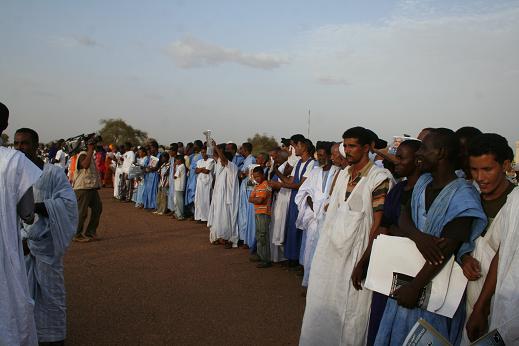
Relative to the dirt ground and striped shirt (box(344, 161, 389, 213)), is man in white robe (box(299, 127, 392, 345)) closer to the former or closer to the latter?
striped shirt (box(344, 161, 389, 213))

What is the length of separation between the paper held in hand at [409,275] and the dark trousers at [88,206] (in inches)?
301

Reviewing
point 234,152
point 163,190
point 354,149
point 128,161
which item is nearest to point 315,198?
point 354,149

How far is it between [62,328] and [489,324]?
354cm

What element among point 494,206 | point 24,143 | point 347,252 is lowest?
point 347,252

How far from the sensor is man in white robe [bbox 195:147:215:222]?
1262 centimetres

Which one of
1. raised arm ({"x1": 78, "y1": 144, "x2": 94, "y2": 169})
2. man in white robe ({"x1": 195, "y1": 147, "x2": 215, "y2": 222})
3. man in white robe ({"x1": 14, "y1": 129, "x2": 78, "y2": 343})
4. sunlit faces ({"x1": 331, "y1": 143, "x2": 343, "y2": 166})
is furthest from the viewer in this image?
man in white robe ({"x1": 195, "y1": 147, "x2": 215, "y2": 222})

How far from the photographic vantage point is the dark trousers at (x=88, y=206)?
9.44 m

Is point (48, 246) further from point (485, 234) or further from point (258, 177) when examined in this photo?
point (258, 177)

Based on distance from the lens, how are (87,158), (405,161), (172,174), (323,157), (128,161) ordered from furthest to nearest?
(128,161), (172,174), (87,158), (323,157), (405,161)

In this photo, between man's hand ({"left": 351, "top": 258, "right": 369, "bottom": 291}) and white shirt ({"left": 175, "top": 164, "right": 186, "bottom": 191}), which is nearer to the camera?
man's hand ({"left": 351, "top": 258, "right": 369, "bottom": 291})

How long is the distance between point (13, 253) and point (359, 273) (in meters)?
2.43

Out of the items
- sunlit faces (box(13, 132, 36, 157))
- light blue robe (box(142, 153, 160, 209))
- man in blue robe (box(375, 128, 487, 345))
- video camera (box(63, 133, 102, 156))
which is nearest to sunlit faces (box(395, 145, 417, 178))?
man in blue robe (box(375, 128, 487, 345))

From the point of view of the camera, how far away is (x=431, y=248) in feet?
9.15

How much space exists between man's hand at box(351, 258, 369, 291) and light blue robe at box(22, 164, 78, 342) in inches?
101
